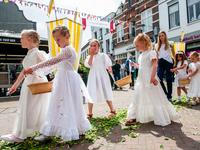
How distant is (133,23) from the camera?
20.0 meters

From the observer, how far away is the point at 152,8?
1612cm

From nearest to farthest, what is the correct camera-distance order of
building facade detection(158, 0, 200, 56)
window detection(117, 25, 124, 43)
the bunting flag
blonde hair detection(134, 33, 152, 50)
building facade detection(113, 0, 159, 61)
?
blonde hair detection(134, 33, 152, 50)
the bunting flag
building facade detection(158, 0, 200, 56)
building facade detection(113, 0, 159, 61)
window detection(117, 25, 124, 43)

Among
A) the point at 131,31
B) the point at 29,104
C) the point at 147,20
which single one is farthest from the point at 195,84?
the point at 131,31

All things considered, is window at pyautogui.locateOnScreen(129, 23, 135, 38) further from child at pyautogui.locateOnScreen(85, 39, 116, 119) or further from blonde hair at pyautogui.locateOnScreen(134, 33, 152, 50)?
blonde hair at pyautogui.locateOnScreen(134, 33, 152, 50)

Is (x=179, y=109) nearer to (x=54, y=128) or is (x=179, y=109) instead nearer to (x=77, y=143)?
(x=77, y=143)

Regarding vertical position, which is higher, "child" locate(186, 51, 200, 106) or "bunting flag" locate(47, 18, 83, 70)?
"bunting flag" locate(47, 18, 83, 70)

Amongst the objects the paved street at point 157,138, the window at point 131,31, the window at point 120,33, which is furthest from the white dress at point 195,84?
the window at point 120,33

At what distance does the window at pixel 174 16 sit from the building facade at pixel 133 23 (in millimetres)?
1609

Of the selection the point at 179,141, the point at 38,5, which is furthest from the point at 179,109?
the point at 38,5

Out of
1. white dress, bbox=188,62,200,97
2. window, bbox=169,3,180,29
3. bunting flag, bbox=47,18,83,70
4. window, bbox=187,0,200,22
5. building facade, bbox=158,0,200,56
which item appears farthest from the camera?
window, bbox=169,3,180,29

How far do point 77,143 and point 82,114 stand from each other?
0.43 meters

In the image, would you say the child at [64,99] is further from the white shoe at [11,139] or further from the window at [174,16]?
the window at [174,16]

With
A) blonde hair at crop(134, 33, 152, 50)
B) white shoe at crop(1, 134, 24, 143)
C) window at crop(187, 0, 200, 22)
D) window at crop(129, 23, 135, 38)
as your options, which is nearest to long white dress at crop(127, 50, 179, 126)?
blonde hair at crop(134, 33, 152, 50)

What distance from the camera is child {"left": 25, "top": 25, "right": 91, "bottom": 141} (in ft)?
7.09
